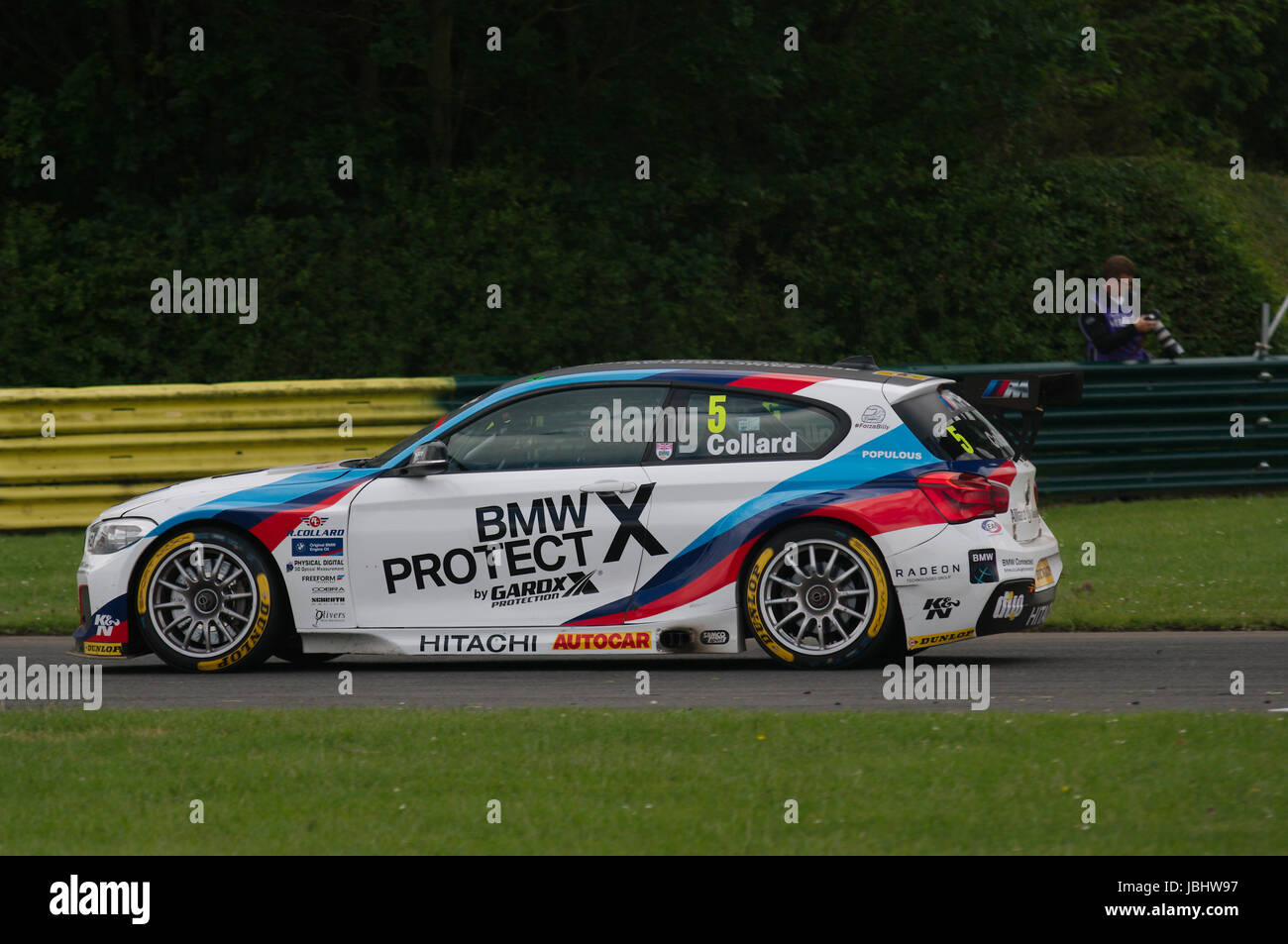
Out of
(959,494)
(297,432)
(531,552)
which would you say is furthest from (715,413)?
(297,432)

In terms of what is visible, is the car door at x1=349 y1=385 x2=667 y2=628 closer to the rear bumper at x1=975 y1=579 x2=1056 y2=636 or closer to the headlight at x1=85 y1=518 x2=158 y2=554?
the headlight at x1=85 y1=518 x2=158 y2=554

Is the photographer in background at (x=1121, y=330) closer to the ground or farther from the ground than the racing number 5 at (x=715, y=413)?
farther from the ground

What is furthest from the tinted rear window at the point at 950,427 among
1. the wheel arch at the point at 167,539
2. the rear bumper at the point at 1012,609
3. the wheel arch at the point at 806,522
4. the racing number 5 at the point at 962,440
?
the wheel arch at the point at 167,539

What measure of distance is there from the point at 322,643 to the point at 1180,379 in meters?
9.92

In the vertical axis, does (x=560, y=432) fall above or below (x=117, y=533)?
above

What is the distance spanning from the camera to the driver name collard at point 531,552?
29.8 feet

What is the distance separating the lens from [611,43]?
69.1 ft

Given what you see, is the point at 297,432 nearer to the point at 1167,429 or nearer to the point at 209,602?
the point at 209,602

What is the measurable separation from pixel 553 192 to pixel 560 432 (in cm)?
1144

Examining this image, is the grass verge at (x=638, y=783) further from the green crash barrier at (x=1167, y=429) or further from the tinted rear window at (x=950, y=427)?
the green crash barrier at (x=1167, y=429)

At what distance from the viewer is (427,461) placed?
361 inches

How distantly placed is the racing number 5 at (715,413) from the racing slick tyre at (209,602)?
236 cm
